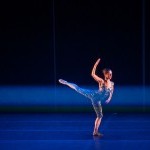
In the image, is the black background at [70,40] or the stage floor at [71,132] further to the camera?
the black background at [70,40]

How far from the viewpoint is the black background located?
15.3m

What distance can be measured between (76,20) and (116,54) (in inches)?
74.4

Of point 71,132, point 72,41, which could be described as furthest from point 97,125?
point 72,41

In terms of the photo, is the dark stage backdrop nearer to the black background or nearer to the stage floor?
the black background

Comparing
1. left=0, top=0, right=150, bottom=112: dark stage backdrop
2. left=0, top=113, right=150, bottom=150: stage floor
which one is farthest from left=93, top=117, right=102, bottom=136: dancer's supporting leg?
left=0, top=0, right=150, bottom=112: dark stage backdrop

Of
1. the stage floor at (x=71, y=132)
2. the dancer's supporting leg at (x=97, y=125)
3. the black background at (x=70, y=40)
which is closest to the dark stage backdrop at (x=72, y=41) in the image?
the black background at (x=70, y=40)

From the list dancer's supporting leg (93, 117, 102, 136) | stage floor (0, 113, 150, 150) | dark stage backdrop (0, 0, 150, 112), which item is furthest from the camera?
dark stage backdrop (0, 0, 150, 112)

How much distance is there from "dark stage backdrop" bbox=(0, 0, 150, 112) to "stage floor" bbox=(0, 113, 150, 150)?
1928 millimetres

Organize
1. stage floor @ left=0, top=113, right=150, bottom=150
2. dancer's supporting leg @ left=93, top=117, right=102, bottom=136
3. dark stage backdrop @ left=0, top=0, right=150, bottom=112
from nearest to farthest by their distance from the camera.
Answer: stage floor @ left=0, top=113, right=150, bottom=150 < dancer's supporting leg @ left=93, top=117, right=102, bottom=136 < dark stage backdrop @ left=0, top=0, right=150, bottom=112

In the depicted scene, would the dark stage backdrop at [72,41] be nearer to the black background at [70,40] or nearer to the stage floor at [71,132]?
the black background at [70,40]

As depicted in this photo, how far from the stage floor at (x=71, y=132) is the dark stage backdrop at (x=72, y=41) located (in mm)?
1928

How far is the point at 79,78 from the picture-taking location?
51.4 feet

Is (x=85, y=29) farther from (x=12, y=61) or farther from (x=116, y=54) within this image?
(x=12, y=61)

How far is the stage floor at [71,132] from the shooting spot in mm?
8236
